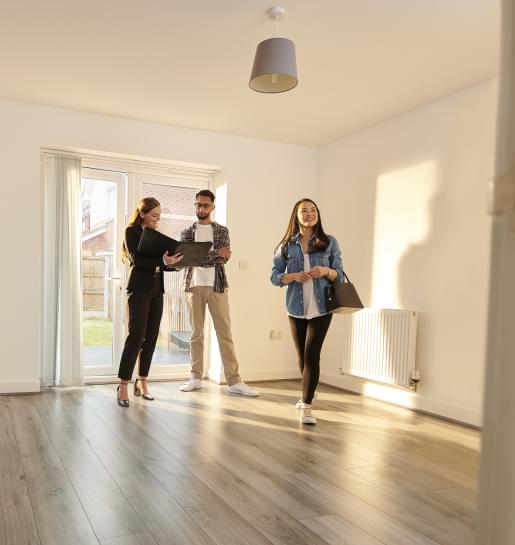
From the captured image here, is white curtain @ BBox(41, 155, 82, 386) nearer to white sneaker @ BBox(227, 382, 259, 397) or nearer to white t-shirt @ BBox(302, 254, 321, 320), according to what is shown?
white sneaker @ BBox(227, 382, 259, 397)

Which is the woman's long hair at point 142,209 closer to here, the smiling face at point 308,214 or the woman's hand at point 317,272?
the smiling face at point 308,214

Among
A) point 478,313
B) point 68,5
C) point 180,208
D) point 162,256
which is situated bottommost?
point 478,313

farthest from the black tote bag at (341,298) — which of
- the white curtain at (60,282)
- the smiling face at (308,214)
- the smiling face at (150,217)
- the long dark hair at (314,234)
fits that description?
the white curtain at (60,282)

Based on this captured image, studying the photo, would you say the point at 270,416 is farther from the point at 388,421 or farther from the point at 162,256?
the point at 162,256

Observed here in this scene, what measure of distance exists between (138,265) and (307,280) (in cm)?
116

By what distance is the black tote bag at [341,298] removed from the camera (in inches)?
127

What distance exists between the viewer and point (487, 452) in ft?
A: 1.84

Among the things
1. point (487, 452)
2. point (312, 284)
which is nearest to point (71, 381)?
point (312, 284)

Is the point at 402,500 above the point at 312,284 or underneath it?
underneath

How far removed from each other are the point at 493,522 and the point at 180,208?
476 centimetres

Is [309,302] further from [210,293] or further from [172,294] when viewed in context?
[172,294]

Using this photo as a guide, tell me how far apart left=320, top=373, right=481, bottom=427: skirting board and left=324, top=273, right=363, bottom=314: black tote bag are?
1109 mm

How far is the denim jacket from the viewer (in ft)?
11.0

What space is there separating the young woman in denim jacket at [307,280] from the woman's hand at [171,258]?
701mm
